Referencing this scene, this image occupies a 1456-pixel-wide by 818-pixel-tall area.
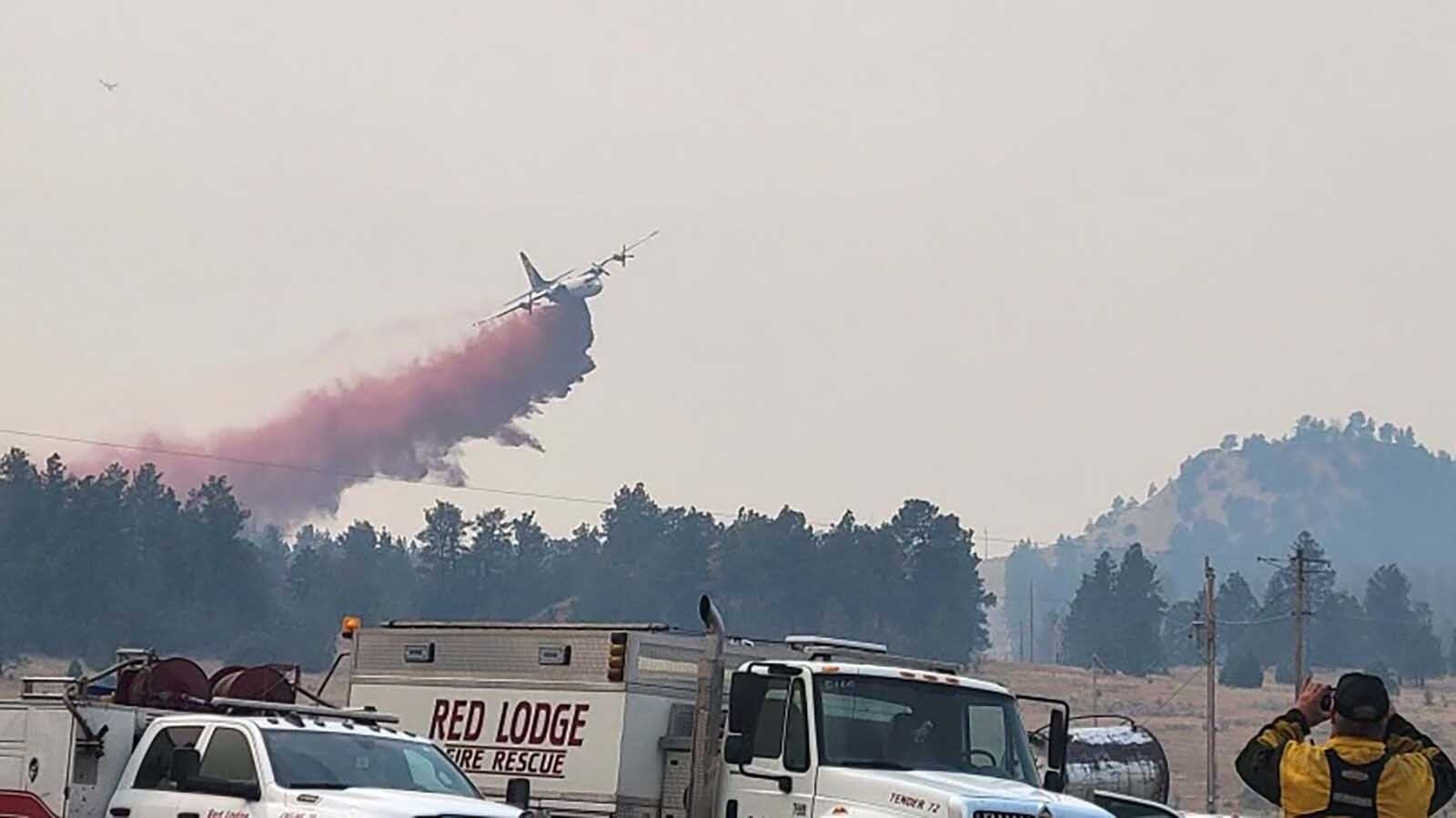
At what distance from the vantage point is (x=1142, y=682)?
167250 millimetres

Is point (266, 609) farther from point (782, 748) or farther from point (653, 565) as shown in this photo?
point (782, 748)

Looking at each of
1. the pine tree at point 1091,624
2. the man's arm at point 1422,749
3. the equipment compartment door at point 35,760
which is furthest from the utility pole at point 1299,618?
the pine tree at point 1091,624

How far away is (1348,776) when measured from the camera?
8484 millimetres

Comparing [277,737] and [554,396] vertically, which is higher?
[554,396]

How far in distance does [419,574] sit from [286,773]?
155501mm

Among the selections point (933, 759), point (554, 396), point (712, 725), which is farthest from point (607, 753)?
point (554, 396)

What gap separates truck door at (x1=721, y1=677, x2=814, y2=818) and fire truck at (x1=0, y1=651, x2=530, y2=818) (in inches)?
79.8

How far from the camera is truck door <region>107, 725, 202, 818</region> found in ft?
55.7

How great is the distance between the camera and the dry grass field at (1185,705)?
102812 millimetres

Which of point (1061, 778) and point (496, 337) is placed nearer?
point (1061, 778)

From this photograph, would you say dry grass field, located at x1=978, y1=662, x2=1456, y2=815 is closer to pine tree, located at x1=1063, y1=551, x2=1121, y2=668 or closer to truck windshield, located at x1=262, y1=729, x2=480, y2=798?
pine tree, located at x1=1063, y1=551, x2=1121, y2=668

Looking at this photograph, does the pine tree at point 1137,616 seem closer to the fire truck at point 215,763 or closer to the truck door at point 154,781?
the fire truck at point 215,763

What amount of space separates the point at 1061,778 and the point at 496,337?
84.6m

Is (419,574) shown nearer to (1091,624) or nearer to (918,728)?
(1091,624)
